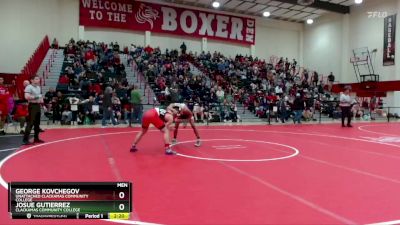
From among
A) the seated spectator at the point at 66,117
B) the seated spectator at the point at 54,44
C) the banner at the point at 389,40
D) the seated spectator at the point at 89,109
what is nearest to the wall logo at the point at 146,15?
the seated spectator at the point at 54,44

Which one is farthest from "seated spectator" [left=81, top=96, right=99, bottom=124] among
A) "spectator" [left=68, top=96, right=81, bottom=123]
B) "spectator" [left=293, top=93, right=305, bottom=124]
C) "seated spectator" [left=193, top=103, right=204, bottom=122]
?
"spectator" [left=293, top=93, right=305, bottom=124]

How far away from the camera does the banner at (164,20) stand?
2652 cm

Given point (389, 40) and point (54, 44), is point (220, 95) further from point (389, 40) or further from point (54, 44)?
point (389, 40)

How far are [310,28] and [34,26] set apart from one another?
24.5 metres

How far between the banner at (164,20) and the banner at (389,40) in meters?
11.2

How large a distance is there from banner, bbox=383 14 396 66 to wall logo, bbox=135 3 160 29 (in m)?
17.7

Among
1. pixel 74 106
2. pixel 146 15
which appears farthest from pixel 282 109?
pixel 146 15

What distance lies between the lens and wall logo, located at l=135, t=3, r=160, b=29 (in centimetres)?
2788

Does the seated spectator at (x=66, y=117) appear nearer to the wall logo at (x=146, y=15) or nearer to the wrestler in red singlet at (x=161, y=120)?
the wrestler in red singlet at (x=161, y=120)

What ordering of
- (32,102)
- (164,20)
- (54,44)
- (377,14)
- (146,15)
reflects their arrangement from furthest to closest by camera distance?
1. (164,20)
2. (146,15)
3. (377,14)
4. (54,44)
5. (32,102)

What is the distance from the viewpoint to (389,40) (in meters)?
25.9

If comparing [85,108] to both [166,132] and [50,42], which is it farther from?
[50,42]

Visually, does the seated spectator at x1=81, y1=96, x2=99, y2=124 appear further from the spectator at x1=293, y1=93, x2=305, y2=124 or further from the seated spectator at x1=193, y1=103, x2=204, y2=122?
the spectator at x1=293, y1=93, x2=305, y2=124
